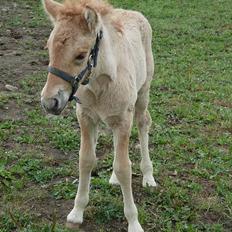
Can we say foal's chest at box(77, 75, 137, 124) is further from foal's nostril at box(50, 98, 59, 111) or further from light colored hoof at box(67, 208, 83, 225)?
light colored hoof at box(67, 208, 83, 225)

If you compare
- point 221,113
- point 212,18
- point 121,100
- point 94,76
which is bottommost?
point 212,18

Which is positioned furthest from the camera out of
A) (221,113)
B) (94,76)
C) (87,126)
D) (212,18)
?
(212,18)

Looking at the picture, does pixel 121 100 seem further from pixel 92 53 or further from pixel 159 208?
pixel 159 208

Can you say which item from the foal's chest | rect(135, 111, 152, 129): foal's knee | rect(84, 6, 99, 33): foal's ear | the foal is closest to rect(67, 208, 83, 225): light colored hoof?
the foal

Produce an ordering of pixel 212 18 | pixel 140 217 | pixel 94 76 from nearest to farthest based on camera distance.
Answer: pixel 94 76, pixel 140 217, pixel 212 18

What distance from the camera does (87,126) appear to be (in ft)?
13.6

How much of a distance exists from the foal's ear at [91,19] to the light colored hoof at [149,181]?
2.09 metres

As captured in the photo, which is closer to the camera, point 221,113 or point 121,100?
point 121,100

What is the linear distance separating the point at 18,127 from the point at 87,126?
2221 mm

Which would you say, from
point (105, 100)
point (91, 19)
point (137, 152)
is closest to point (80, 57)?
point (91, 19)

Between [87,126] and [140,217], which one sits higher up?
[87,126]

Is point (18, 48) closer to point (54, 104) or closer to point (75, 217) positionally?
point (75, 217)

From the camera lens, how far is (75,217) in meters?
4.31

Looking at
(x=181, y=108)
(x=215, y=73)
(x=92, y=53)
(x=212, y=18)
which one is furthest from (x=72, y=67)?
(x=212, y=18)
